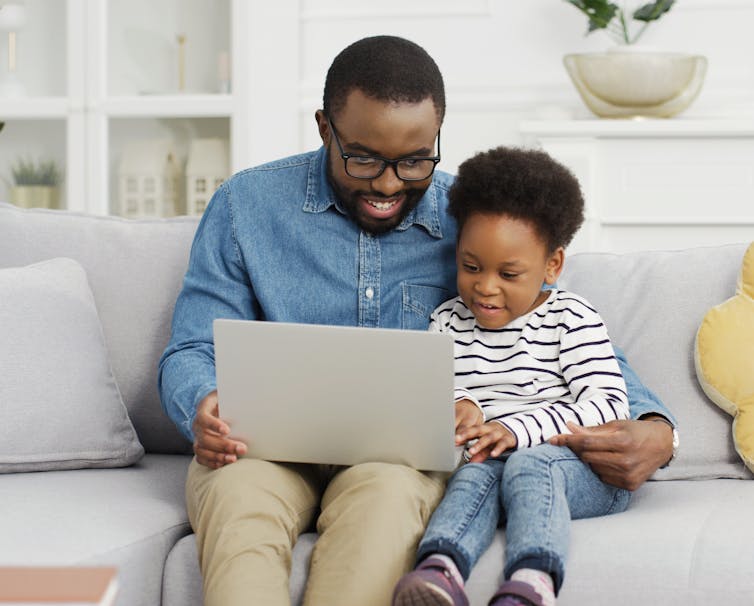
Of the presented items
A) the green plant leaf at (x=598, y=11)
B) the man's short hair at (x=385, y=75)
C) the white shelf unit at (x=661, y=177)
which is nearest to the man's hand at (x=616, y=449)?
the man's short hair at (x=385, y=75)

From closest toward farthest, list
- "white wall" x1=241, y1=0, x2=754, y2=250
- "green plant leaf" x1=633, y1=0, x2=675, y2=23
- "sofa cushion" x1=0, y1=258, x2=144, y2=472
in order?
"sofa cushion" x1=0, y1=258, x2=144, y2=472, "green plant leaf" x1=633, y1=0, x2=675, y2=23, "white wall" x1=241, y1=0, x2=754, y2=250

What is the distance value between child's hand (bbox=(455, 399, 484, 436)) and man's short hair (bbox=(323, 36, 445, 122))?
429mm

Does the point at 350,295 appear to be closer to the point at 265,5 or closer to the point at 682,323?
the point at 682,323

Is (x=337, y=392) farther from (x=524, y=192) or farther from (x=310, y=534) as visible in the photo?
(x=524, y=192)

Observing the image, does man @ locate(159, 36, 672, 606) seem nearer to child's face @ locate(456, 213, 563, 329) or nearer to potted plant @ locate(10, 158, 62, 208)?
child's face @ locate(456, 213, 563, 329)

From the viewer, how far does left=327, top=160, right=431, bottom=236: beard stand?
1647mm

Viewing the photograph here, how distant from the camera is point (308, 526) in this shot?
4.97 ft

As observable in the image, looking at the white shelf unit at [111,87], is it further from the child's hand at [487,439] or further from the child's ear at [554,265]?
the child's hand at [487,439]

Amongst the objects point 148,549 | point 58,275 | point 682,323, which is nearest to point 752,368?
point 682,323

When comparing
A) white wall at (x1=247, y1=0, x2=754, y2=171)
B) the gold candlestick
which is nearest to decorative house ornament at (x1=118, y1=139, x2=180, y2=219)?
the gold candlestick

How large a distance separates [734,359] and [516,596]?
2.13ft

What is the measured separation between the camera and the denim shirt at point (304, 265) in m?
1.72

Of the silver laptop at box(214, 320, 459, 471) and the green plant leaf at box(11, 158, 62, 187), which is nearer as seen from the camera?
the silver laptop at box(214, 320, 459, 471)

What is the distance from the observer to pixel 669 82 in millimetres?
2910
